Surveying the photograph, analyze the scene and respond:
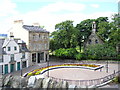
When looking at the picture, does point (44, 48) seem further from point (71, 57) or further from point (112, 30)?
point (112, 30)

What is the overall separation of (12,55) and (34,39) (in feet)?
25.2

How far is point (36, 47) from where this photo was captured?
32.6 metres

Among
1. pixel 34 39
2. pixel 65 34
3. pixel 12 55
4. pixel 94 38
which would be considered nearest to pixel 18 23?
pixel 34 39

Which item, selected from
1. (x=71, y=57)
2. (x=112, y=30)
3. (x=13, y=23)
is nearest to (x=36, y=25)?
(x=13, y=23)

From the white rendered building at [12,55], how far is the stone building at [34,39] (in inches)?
88.9

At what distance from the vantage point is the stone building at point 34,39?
3073cm

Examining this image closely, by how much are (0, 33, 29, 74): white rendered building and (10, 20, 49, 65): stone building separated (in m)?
2.26

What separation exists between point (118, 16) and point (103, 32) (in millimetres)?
5228

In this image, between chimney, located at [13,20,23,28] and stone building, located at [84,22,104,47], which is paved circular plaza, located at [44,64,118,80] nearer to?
chimney, located at [13,20,23,28]

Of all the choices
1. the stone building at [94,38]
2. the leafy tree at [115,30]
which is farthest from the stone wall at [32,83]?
the stone building at [94,38]

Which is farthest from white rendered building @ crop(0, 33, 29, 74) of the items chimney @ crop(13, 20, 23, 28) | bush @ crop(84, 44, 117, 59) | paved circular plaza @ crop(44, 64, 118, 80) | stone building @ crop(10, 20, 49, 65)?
bush @ crop(84, 44, 117, 59)

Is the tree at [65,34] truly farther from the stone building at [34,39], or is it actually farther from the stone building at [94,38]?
the stone building at [94,38]

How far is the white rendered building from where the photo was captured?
2402 centimetres

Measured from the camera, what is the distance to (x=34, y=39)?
32094 mm
